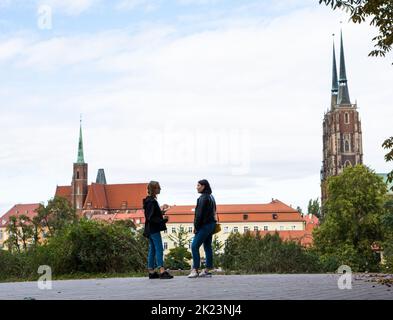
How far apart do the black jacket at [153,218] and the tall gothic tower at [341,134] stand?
12326 cm

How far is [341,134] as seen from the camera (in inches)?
5408

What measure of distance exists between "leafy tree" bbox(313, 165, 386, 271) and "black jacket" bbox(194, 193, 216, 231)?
135 ft

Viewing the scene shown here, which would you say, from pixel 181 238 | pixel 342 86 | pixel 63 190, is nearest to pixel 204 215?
Answer: pixel 181 238

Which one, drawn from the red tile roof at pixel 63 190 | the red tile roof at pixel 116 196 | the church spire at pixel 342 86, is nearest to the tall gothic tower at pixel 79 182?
the red tile roof at pixel 63 190

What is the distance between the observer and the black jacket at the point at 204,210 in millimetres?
12242

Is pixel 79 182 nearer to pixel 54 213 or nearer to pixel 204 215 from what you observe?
pixel 54 213

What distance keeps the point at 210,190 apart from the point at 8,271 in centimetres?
829

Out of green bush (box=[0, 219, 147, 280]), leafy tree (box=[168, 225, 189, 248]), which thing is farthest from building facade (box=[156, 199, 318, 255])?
green bush (box=[0, 219, 147, 280])

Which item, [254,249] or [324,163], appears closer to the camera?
[254,249]

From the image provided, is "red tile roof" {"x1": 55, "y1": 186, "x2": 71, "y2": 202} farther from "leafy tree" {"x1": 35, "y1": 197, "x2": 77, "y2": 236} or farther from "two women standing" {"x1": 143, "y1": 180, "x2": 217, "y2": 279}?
"two women standing" {"x1": 143, "y1": 180, "x2": 217, "y2": 279}

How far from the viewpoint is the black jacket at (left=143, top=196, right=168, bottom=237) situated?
12297mm

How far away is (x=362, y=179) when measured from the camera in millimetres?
57281
